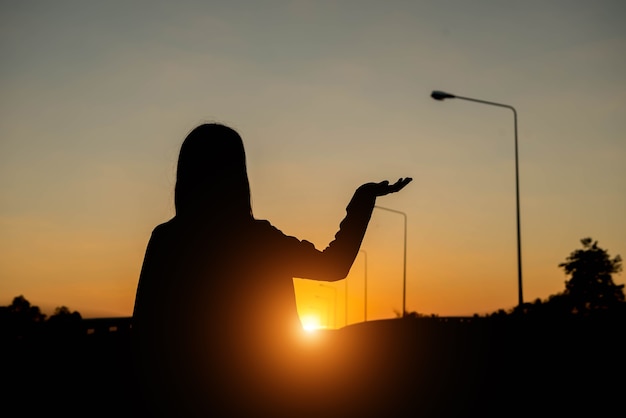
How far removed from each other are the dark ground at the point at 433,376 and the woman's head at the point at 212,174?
3.30 metres

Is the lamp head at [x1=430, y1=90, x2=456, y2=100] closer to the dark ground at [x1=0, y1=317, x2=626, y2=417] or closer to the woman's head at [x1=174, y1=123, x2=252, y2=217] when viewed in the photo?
the dark ground at [x1=0, y1=317, x2=626, y2=417]

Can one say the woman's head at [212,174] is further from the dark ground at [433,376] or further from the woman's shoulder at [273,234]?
the dark ground at [433,376]

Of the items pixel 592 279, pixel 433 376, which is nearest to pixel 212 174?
pixel 433 376

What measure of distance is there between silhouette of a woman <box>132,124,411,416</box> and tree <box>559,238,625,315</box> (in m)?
114

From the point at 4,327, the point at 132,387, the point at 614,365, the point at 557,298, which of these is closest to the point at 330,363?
the point at 614,365

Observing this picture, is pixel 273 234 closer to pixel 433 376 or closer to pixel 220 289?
pixel 220 289

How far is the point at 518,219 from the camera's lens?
28172 mm

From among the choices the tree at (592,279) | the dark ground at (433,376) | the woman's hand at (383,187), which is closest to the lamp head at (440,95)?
the dark ground at (433,376)

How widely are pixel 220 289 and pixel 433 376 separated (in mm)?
14544

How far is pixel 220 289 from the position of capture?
264 centimetres

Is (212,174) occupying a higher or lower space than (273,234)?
higher

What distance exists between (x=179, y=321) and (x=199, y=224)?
1.07 ft

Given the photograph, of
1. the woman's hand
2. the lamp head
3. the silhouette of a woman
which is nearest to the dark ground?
the silhouette of a woman

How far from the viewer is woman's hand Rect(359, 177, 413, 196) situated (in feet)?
9.25
